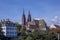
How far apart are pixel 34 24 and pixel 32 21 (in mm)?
3786

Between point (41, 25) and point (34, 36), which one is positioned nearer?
point (34, 36)

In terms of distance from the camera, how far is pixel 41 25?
249 feet

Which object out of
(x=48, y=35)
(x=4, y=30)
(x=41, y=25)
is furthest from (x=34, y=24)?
(x=48, y=35)

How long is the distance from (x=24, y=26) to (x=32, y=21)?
6.95m

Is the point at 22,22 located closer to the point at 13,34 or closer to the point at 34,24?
the point at 34,24

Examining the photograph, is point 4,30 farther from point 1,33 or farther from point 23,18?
point 23,18

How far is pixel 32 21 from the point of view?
82.1m

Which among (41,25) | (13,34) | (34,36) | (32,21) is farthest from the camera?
(32,21)

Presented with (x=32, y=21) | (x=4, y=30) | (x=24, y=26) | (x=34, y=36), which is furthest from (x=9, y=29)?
(x=32, y=21)

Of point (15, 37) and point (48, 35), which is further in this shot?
point (15, 37)

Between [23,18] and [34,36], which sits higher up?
[23,18]

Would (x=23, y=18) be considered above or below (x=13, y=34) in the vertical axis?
above

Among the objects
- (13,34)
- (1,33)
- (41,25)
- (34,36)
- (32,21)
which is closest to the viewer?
(34,36)

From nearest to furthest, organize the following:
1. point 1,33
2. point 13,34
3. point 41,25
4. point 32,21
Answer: point 1,33
point 13,34
point 41,25
point 32,21
